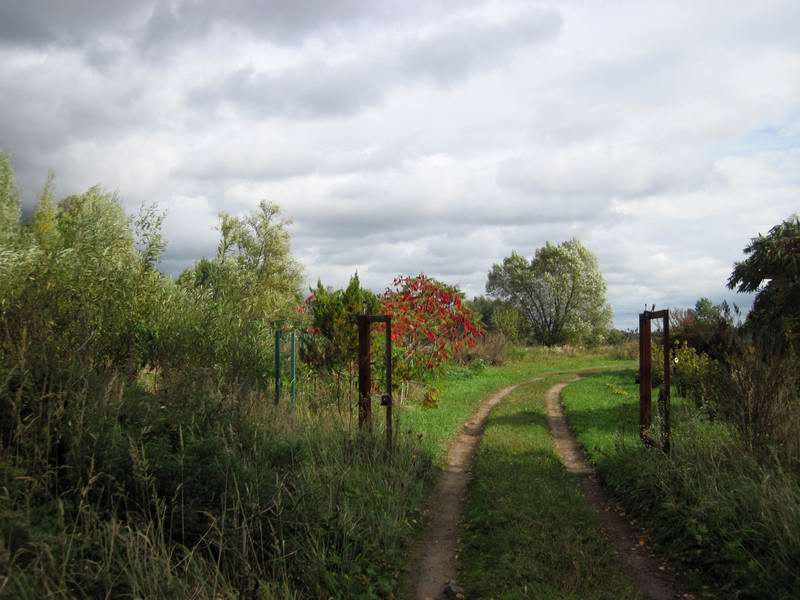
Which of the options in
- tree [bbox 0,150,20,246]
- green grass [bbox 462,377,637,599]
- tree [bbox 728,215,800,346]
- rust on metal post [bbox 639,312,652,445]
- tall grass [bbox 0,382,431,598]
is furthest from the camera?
tree [bbox 0,150,20,246]

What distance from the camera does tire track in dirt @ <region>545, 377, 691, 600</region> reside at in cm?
576

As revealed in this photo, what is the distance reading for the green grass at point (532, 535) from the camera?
562cm

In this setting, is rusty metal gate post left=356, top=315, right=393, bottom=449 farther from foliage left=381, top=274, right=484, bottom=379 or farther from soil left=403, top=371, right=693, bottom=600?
foliage left=381, top=274, right=484, bottom=379

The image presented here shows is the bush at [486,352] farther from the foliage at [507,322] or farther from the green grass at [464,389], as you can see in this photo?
the foliage at [507,322]

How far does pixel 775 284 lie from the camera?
11.9m

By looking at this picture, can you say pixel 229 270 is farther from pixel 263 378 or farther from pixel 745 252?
pixel 745 252

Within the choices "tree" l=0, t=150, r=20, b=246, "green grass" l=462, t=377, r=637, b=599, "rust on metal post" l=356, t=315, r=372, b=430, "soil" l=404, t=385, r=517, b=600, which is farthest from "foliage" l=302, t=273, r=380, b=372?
"tree" l=0, t=150, r=20, b=246

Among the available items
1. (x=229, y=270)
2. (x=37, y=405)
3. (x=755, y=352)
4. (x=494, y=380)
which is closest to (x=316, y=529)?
(x=37, y=405)

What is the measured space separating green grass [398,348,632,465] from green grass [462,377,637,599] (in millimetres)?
1360

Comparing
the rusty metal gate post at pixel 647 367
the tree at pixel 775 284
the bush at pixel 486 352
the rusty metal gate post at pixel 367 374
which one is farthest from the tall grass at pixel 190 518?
the bush at pixel 486 352

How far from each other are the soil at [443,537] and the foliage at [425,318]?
5.08m

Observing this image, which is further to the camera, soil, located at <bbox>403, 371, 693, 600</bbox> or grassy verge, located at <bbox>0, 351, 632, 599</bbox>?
soil, located at <bbox>403, 371, 693, 600</bbox>

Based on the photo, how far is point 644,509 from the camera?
7.43 metres

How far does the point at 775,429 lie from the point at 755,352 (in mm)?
1565
